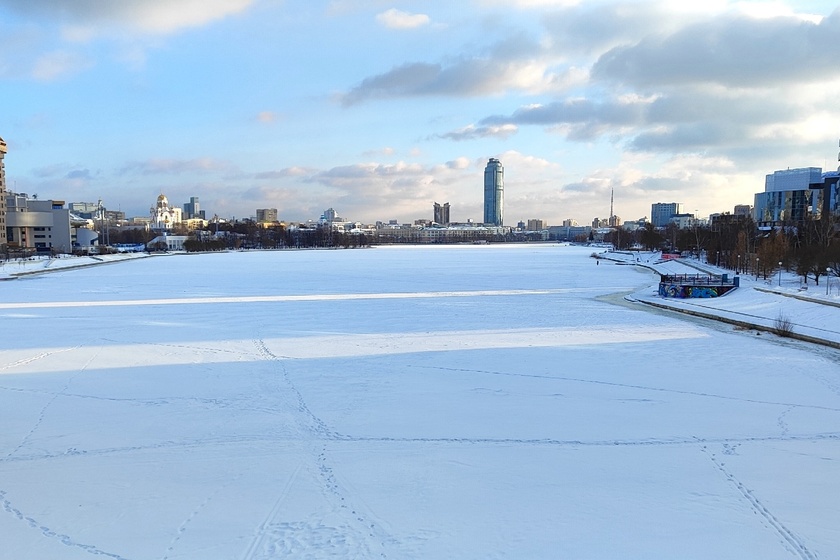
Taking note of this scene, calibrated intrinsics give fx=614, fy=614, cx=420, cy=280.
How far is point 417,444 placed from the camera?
8.14 metres

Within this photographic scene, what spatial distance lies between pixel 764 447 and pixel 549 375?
→ 451cm

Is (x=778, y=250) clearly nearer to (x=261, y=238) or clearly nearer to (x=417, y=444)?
(x=417, y=444)

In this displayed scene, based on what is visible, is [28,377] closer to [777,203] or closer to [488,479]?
[488,479]

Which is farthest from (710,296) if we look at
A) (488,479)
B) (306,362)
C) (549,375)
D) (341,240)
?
(341,240)

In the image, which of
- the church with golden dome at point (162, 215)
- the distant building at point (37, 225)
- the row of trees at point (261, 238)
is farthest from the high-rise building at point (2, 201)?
the church with golden dome at point (162, 215)

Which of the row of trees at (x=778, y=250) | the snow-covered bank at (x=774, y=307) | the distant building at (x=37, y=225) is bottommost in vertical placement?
the snow-covered bank at (x=774, y=307)

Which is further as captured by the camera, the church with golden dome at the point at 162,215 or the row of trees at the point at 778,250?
the church with golden dome at the point at 162,215

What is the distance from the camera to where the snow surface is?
574 cm

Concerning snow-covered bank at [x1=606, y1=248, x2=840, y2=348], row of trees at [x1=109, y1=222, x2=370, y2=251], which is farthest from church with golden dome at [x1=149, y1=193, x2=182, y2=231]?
snow-covered bank at [x1=606, y1=248, x2=840, y2=348]

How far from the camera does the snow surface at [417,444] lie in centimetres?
574

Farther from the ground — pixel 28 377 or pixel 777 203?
pixel 777 203

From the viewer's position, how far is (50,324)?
63.2 ft

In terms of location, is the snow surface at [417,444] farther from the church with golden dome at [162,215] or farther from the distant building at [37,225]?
the church with golden dome at [162,215]

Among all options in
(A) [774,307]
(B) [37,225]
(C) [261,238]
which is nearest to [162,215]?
(C) [261,238]
